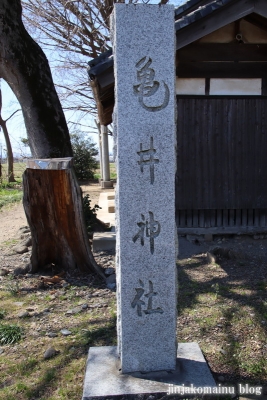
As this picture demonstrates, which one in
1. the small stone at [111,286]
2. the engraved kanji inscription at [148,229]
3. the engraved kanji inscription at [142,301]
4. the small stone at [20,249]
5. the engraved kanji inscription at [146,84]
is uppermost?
the engraved kanji inscription at [146,84]

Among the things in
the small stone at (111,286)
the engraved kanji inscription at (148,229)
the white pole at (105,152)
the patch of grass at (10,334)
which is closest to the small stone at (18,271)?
the small stone at (111,286)

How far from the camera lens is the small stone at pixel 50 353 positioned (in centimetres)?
360

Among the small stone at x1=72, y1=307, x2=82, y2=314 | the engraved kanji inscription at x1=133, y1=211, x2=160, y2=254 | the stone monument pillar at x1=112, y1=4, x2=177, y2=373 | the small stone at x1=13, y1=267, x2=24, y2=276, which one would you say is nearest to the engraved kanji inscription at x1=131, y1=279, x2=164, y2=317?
the stone monument pillar at x1=112, y1=4, x2=177, y2=373

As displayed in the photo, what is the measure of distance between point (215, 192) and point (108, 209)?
4106mm

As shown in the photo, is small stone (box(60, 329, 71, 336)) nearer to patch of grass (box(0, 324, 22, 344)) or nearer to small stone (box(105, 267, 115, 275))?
patch of grass (box(0, 324, 22, 344))

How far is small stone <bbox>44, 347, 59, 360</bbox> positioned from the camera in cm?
360

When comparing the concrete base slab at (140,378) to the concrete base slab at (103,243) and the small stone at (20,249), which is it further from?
the small stone at (20,249)

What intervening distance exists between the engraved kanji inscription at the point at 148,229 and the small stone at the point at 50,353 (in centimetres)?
157

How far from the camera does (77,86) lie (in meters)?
20.8

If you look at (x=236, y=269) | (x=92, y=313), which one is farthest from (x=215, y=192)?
(x=92, y=313)

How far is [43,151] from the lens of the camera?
661 cm

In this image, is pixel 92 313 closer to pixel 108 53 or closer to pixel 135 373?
pixel 135 373

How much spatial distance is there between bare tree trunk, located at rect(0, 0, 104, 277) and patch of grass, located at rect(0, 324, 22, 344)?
1.77 metres

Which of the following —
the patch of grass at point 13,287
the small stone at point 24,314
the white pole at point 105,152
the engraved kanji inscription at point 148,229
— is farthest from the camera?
the white pole at point 105,152
